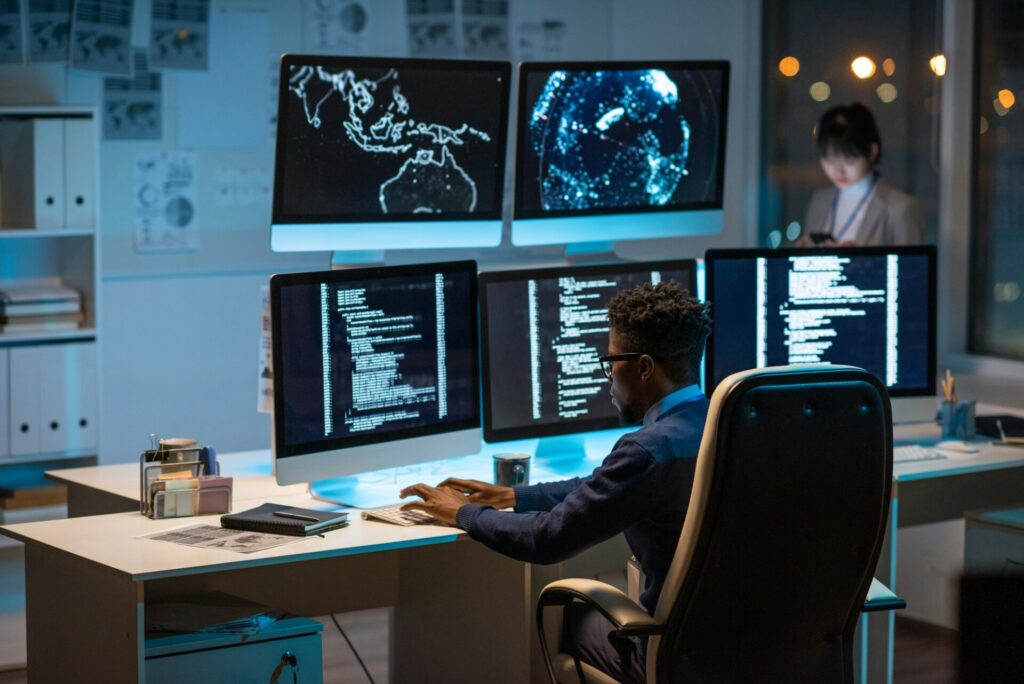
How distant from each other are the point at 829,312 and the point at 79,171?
8.50 feet

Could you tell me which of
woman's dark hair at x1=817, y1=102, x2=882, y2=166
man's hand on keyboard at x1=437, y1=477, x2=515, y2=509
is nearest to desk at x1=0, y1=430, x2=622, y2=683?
man's hand on keyboard at x1=437, y1=477, x2=515, y2=509

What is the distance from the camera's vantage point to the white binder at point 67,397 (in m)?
4.75

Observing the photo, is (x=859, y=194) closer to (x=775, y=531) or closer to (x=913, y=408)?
(x=913, y=408)

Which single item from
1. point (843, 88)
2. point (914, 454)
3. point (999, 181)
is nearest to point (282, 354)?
point (914, 454)

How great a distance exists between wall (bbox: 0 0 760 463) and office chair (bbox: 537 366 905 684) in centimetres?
335

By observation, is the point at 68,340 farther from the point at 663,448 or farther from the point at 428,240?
the point at 663,448

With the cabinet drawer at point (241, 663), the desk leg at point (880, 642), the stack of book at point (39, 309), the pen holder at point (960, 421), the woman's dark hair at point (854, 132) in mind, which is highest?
the woman's dark hair at point (854, 132)

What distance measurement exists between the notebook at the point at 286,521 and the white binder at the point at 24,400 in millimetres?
2164

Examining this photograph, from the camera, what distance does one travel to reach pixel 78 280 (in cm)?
490

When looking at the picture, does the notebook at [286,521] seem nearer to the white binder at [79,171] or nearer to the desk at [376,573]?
the desk at [376,573]

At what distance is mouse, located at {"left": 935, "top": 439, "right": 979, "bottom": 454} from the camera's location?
11.6ft

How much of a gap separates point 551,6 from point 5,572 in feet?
10.1

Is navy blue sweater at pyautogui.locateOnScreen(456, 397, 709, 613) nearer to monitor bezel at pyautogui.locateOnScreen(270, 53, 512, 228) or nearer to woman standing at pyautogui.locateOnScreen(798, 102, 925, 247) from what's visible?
monitor bezel at pyautogui.locateOnScreen(270, 53, 512, 228)

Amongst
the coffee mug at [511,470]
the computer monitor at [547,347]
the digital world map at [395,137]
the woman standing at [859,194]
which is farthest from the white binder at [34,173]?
the woman standing at [859,194]
